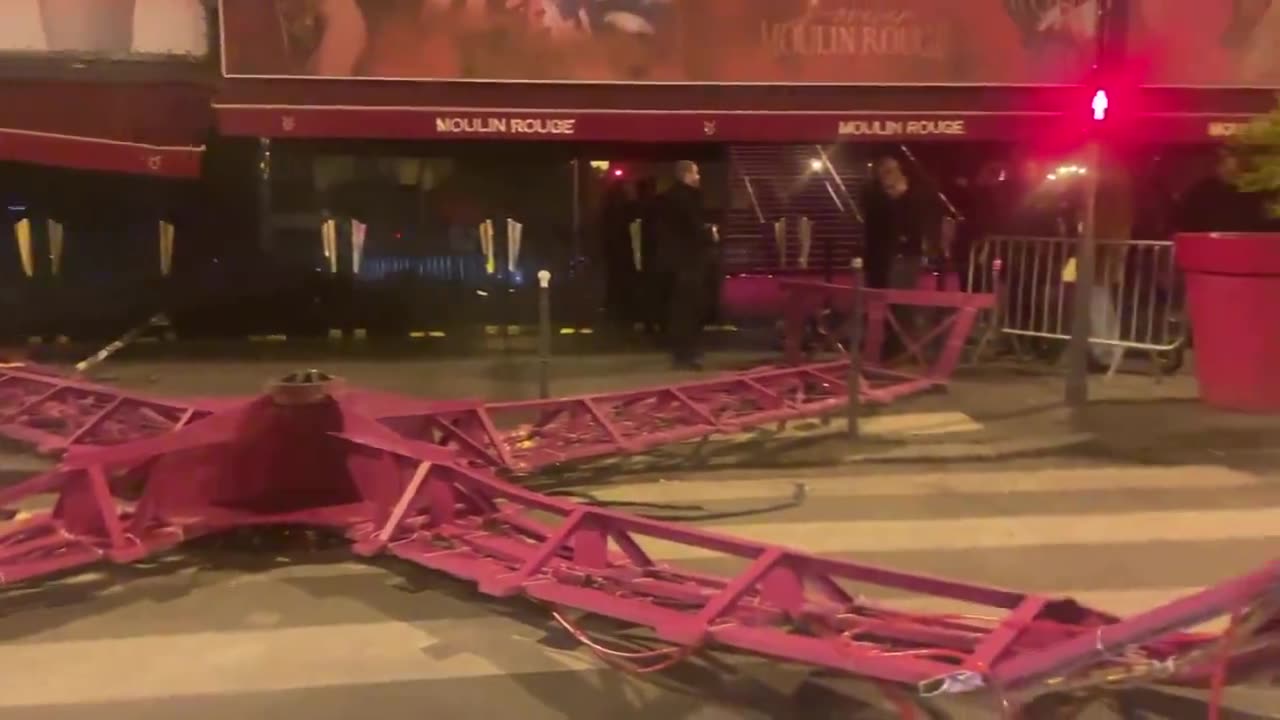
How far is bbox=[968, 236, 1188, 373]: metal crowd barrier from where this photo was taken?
38.5 ft

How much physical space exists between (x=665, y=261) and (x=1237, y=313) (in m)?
6.03

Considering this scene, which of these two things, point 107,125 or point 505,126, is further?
point 505,126

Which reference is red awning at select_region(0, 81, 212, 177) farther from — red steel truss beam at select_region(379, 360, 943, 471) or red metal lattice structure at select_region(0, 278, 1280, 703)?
red steel truss beam at select_region(379, 360, 943, 471)

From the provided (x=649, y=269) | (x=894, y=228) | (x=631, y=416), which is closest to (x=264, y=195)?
(x=649, y=269)

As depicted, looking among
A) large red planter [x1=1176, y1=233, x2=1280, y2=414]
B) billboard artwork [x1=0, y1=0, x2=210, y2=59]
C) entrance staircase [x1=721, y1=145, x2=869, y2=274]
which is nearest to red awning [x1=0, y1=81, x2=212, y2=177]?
billboard artwork [x1=0, y1=0, x2=210, y2=59]

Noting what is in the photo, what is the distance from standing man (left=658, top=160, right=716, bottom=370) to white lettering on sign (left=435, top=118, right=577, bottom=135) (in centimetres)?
124

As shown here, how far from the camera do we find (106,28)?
12555mm

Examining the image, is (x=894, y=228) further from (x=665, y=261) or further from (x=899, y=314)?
(x=665, y=261)

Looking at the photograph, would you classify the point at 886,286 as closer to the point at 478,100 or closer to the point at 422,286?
the point at 478,100

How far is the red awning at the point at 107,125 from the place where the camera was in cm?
1162

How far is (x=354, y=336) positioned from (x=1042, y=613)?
1177 centimetres

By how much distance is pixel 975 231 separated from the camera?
15227 millimetres

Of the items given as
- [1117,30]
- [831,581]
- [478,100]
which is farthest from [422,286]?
[831,581]

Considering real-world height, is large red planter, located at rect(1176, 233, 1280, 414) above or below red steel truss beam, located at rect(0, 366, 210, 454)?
above
